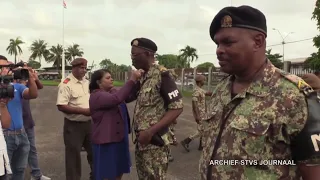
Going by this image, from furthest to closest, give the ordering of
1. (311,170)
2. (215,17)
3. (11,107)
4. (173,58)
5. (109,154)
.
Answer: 1. (173,58)
2. (11,107)
3. (109,154)
4. (215,17)
5. (311,170)

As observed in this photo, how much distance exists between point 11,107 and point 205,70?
13.9 m

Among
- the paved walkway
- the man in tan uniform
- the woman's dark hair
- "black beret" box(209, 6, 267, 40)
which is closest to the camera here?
"black beret" box(209, 6, 267, 40)

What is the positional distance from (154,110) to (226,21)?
4.60 ft

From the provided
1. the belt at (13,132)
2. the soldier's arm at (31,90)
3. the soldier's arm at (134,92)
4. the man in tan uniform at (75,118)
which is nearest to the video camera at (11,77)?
the soldier's arm at (31,90)

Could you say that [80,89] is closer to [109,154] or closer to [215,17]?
[109,154]

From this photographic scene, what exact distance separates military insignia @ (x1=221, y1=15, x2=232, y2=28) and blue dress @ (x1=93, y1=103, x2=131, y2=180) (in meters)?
2.03

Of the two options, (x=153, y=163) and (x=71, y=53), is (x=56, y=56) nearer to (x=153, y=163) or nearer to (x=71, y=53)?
(x=71, y=53)

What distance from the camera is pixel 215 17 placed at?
1.69m

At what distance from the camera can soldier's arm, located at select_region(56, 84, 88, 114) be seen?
4.21 m

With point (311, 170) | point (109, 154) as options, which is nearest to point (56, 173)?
point (109, 154)

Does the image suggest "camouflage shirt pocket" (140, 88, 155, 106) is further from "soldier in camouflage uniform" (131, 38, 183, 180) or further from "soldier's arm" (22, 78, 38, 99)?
"soldier's arm" (22, 78, 38, 99)

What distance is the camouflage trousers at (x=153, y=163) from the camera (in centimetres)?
285

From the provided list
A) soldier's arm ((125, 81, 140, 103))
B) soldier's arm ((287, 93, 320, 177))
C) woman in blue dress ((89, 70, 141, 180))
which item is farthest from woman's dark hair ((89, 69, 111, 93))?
soldier's arm ((287, 93, 320, 177))

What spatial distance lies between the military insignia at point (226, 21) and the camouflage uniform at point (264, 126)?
10.9 inches
